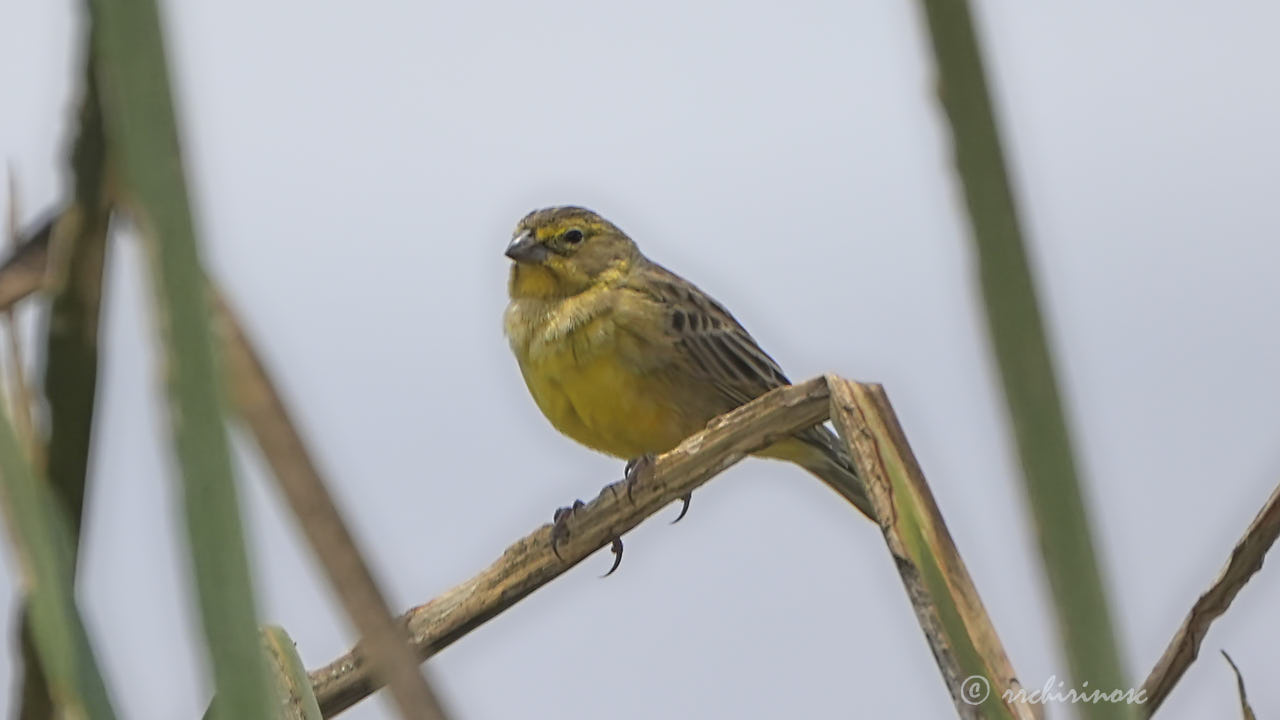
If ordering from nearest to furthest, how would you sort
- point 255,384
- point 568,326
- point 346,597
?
point 346,597 < point 255,384 < point 568,326

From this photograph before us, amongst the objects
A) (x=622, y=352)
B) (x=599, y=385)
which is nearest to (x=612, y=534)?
(x=599, y=385)

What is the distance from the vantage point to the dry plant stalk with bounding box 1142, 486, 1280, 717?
2.29 meters

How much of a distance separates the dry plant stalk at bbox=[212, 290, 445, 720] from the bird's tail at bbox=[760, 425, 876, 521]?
14.5 ft

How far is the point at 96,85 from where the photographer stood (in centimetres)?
120

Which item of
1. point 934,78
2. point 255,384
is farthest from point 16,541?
point 934,78

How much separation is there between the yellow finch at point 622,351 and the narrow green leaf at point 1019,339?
14.7 feet

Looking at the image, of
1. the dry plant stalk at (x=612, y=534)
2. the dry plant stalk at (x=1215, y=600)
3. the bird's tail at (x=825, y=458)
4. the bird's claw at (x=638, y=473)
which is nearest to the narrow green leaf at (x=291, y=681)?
the dry plant stalk at (x=612, y=534)

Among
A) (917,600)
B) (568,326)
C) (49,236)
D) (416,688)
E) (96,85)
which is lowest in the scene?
(917,600)

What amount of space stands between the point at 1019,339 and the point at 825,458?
4.74m

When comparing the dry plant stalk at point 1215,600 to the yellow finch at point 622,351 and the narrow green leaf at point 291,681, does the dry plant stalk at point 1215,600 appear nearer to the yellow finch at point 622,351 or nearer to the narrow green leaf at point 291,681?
the narrow green leaf at point 291,681

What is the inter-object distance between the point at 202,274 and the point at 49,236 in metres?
0.83

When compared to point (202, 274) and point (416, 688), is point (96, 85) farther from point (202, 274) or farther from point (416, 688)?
point (416, 688)

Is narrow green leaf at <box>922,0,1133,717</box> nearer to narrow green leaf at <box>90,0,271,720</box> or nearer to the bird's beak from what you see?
narrow green leaf at <box>90,0,271,720</box>

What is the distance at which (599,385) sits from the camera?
5.37 m
